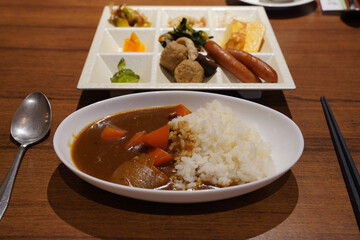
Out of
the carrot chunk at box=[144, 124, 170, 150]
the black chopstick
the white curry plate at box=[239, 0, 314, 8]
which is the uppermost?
the white curry plate at box=[239, 0, 314, 8]

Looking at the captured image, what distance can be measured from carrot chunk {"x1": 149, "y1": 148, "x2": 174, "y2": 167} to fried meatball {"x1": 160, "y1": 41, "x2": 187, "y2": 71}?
0.97 meters

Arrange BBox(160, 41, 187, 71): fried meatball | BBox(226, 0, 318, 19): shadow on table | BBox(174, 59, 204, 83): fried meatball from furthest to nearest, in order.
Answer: BBox(226, 0, 318, 19): shadow on table, BBox(160, 41, 187, 71): fried meatball, BBox(174, 59, 204, 83): fried meatball

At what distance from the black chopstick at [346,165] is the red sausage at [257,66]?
46 cm

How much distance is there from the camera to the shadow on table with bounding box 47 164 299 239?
57.6 inches

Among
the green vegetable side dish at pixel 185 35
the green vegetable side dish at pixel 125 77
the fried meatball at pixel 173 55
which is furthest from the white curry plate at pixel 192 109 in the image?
the green vegetable side dish at pixel 185 35

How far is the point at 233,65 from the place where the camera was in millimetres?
2352

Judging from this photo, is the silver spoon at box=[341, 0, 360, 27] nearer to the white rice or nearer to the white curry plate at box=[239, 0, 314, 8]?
the white curry plate at box=[239, 0, 314, 8]

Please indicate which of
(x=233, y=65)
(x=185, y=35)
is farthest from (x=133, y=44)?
(x=233, y=65)

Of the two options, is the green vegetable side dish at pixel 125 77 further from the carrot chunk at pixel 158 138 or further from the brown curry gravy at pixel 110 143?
the carrot chunk at pixel 158 138

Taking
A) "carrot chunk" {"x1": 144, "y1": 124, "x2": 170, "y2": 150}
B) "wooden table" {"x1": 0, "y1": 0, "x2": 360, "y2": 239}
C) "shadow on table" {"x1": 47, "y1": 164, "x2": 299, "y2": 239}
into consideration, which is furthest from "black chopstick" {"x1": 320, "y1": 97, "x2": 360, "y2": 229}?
"carrot chunk" {"x1": 144, "y1": 124, "x2": 170, "y2": 150}

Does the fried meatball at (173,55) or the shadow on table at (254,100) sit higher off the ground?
the fried meatball at (173,55)

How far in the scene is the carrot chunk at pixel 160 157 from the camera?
1.63 metres

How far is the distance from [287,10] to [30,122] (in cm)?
292

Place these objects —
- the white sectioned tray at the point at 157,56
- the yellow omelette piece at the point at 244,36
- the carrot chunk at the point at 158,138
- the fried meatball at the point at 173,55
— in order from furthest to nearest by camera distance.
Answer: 1. the yellow omelette piece at the point at 244,36
2. the fried meatball at the point at 173,55
3. the white sectioned tray at the point at 157,56
4. the carrot chunk at the point at 158,138
